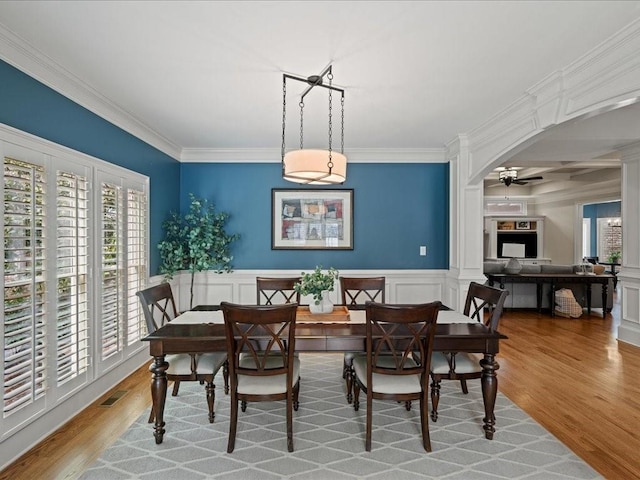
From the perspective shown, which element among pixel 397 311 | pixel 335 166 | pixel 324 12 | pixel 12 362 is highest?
pixel 324 12

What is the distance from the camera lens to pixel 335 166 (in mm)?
2832

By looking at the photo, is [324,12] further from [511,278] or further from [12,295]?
[511,278]

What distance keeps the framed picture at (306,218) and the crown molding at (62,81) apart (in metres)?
1.94

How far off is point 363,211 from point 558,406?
10.6ft

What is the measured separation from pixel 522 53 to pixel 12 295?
145 inches

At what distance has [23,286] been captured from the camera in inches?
95.0

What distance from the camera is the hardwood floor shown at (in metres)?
2.36

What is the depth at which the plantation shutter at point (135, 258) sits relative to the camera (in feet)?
12.7

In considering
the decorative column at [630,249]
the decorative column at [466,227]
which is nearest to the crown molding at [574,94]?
the decorative column at [466,227]

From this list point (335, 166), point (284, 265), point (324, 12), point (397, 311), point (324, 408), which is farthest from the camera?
point (284, 265)

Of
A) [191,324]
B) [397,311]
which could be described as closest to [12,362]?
[191,324]

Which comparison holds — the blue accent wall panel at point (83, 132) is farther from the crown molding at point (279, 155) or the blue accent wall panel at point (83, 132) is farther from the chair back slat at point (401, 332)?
the chair back slat at point (401, 332)

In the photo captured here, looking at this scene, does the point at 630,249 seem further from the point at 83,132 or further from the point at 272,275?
the point at 83,132

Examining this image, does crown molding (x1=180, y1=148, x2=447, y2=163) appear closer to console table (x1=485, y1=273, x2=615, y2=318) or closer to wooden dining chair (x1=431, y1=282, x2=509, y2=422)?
console table (x1=485, y1=273, x2=615, y2=318)
